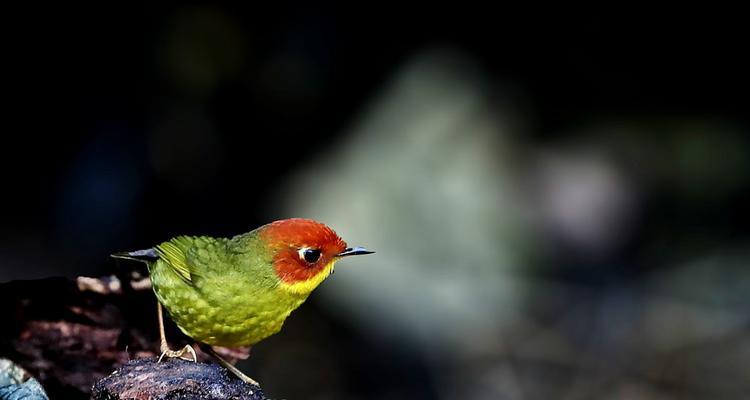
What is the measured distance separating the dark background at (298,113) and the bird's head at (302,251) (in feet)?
5.27

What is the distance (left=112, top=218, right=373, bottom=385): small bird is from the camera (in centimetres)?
133

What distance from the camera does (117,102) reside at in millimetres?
3195

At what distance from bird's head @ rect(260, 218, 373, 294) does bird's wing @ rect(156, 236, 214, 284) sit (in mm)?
78

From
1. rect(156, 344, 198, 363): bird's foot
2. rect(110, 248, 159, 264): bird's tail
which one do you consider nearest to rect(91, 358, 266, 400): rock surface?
rect(156, 344, 198, 363): bird's foot

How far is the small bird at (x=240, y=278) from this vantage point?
1328mm

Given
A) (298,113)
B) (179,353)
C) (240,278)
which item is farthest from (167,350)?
(298,113)

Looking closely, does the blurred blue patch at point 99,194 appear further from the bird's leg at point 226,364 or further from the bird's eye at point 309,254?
the bird's eye at point 309,254

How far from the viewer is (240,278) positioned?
4.53 ft

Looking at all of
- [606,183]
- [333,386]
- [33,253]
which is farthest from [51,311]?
[606,183]

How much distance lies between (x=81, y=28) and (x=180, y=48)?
0.28 m

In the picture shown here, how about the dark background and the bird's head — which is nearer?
the bird's head

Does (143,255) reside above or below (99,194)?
below

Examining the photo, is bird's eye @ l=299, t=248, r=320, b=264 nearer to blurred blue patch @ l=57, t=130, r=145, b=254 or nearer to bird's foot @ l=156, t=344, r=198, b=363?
bird's foot @ l=156, t=344, r=198, b=363

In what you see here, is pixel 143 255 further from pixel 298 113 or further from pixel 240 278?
pixel 298 113
